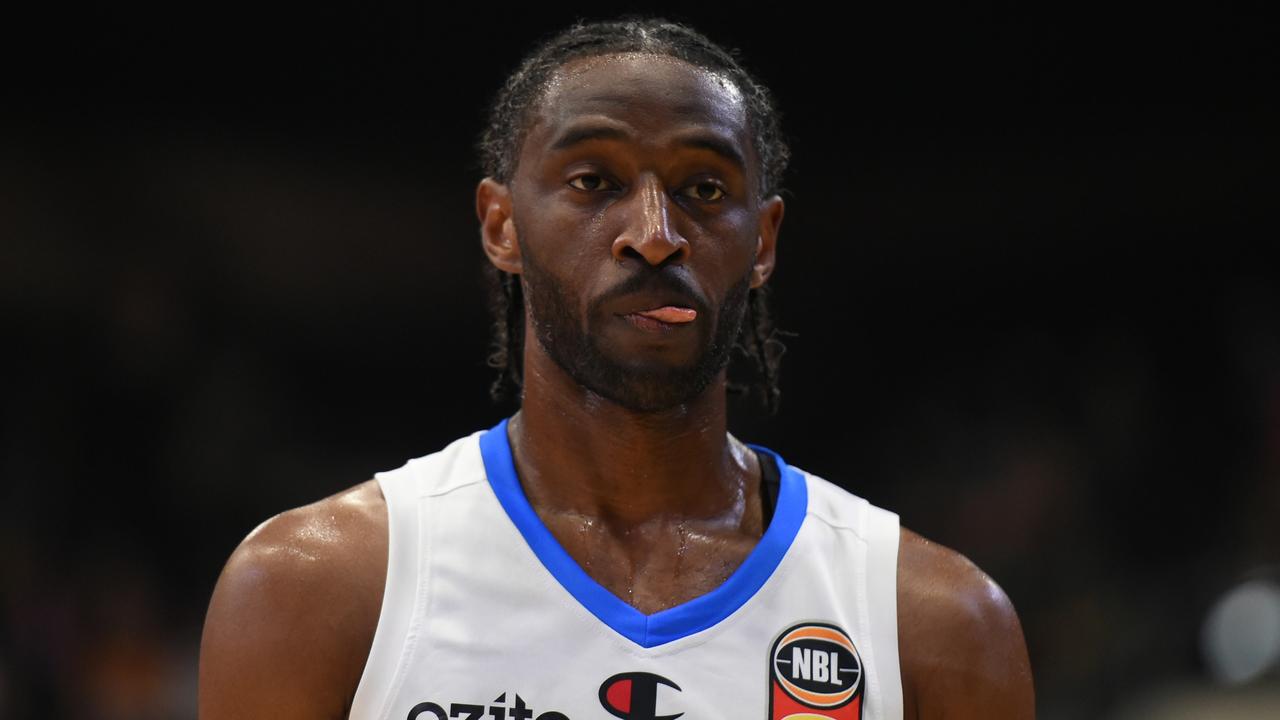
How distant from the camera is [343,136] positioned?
5.25 metres

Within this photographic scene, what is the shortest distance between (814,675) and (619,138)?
2.48 ft

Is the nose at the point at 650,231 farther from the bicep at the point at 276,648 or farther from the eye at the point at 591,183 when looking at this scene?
the bicep at the point at 276,648

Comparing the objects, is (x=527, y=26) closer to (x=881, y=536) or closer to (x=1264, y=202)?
(x=1264, y=202)

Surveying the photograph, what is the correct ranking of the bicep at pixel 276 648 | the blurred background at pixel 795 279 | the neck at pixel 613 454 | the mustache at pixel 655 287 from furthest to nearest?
the blurred background at pixel 795 279 → the neck at pixel 613 454 → the mustache at pixel 655 287 → the bicep at pixel 276 648

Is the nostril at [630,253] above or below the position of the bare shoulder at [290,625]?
above

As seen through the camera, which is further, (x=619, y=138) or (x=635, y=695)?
(x=619, y=138)

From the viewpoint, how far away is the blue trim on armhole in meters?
1.91

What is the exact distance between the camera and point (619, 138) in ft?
6.49

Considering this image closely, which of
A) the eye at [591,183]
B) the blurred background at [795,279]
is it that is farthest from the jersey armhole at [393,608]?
the blurred background at [795,279]

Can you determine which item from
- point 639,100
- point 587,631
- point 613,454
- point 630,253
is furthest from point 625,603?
point 639,100

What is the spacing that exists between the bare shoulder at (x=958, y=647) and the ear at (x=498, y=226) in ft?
2.32

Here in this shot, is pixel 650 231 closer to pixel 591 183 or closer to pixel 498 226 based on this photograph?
pixel 591 183

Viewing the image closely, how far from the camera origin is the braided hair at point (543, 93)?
2121mm

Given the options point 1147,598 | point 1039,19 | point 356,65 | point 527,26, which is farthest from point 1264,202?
point 356,65
